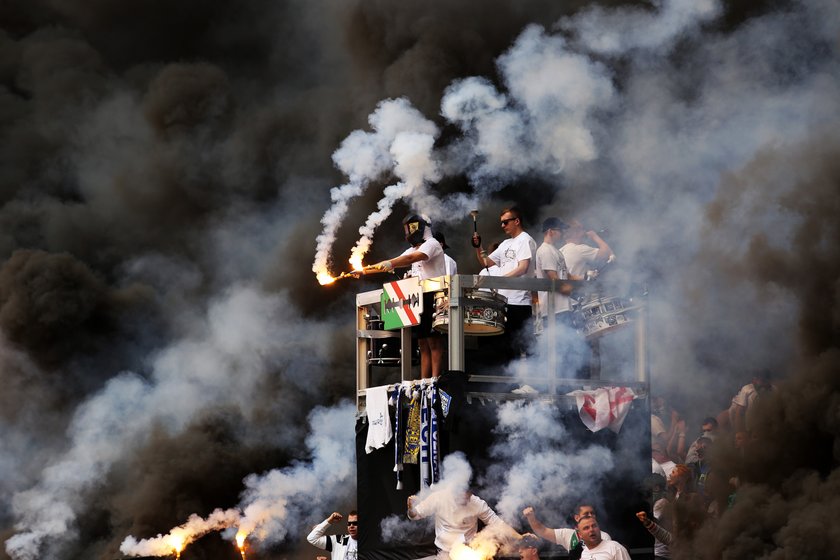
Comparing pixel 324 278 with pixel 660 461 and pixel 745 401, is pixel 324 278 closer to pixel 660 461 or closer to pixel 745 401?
pixel 660 461

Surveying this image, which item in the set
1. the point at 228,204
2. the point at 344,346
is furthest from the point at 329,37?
the point at 344,346

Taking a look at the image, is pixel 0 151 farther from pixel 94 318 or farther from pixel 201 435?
pixel 201 435

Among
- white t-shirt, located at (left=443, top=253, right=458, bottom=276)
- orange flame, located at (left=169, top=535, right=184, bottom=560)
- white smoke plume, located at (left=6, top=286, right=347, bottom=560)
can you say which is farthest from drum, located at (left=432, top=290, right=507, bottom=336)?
white smoke plume, located at (left=6, top=286, right=347, bottom=560)

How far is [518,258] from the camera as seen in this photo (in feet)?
44.2

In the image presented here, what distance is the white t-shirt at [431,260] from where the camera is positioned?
13.7 m

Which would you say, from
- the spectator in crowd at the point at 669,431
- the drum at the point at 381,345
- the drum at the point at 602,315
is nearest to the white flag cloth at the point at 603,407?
the drum at the point at 602,315

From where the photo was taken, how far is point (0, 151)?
90.0ft

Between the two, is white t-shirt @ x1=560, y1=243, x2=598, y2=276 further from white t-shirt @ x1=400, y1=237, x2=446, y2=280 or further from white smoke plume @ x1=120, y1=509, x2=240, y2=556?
white smoke plume @ x1=120, y1=509, x2=240, y2=556

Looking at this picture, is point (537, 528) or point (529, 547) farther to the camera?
point (537, 528)

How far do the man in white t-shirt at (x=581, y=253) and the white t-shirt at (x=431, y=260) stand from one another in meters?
1.34

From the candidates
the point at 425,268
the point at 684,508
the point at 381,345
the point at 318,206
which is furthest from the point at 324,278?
the point at 318,206

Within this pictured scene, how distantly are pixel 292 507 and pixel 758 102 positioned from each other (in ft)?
35.4

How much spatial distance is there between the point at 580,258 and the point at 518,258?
0.73m

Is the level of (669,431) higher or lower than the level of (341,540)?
higher
